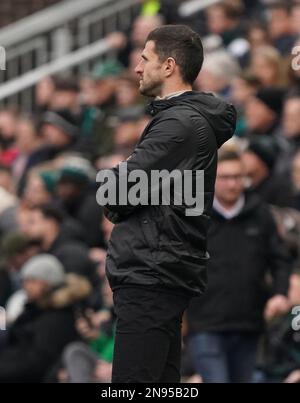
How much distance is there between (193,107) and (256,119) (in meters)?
5.46

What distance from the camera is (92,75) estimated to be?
1494cm

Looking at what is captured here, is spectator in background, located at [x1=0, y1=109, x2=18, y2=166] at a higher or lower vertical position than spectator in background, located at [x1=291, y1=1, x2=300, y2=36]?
higher

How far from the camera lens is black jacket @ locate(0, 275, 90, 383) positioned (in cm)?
993

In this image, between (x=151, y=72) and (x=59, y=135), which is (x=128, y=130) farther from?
(x=151, y=72)

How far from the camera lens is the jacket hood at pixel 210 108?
6211mm

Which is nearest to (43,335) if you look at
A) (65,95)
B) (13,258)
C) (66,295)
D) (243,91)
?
(66,295)

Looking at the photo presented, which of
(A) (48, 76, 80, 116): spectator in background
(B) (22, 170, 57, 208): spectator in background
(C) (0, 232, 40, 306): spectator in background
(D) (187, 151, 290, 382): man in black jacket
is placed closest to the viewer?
(D) (187, 151, 290, 382): man in black jacket

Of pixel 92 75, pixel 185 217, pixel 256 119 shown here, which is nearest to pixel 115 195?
pixel 185 217

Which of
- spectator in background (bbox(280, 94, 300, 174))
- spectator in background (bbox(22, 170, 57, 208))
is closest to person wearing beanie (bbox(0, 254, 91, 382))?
spectator in background (bbox(280, 94, 300, 174))

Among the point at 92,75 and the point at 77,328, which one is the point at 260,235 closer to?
the point at 77,328

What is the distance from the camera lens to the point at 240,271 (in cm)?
925

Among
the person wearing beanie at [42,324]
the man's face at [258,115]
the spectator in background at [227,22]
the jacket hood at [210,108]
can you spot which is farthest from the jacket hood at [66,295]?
the spectator in background at [227,22]

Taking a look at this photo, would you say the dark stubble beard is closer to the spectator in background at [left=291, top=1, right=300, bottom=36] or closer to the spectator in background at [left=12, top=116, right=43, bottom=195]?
the spectator in background at [left=291, top=1, right=300, bottom=36]

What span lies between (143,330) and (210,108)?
0.96m
